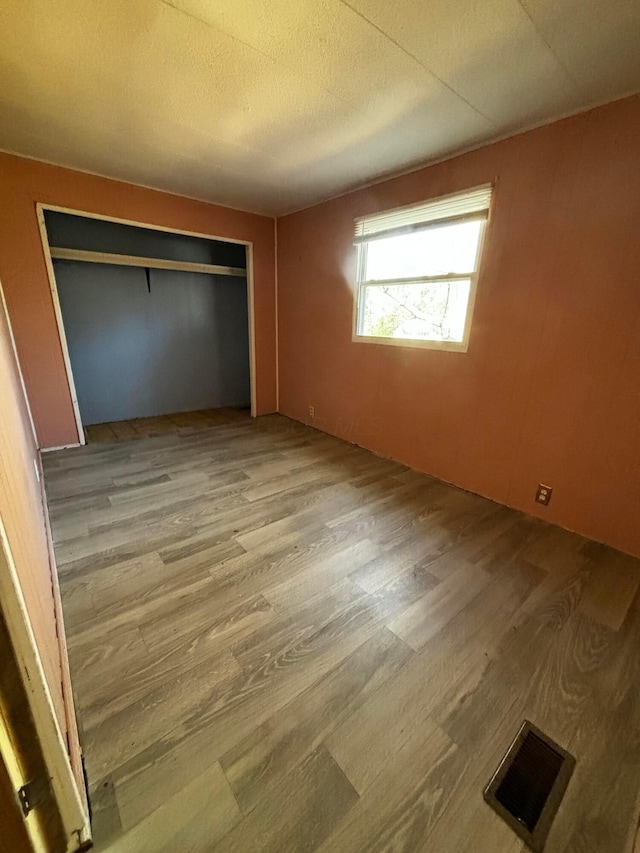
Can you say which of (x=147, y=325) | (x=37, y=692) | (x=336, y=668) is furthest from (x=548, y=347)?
(x=147, y=325)

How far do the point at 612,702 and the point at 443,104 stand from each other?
2824mm

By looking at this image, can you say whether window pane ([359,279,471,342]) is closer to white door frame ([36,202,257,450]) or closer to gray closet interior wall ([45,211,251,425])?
white door frame ([36,202,257,450])

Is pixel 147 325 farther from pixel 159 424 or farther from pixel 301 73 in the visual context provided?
pixel 301 73

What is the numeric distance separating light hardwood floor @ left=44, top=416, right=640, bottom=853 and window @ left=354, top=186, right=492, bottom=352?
146 cm

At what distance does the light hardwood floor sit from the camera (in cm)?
88

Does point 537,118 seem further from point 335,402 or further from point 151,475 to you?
point 151,475

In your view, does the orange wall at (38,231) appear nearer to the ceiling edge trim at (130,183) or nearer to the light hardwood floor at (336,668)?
the ceiling edge trim at (130,183)

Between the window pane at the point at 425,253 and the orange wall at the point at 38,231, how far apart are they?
1812mm

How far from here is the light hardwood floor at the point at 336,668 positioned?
884mm

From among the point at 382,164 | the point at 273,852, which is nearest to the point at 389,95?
the point at 382,164

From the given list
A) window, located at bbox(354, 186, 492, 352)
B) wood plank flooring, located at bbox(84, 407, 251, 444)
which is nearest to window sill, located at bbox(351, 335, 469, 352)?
window, located at bbox(354, 186, 492, 352)

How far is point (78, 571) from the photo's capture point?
66.5 inches

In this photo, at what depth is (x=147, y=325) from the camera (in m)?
4.19

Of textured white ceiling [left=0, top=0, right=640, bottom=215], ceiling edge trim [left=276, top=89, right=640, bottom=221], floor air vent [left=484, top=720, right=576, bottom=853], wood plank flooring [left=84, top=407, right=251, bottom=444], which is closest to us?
floor air vent [left=484, top=720, right=576, bottom=853]
